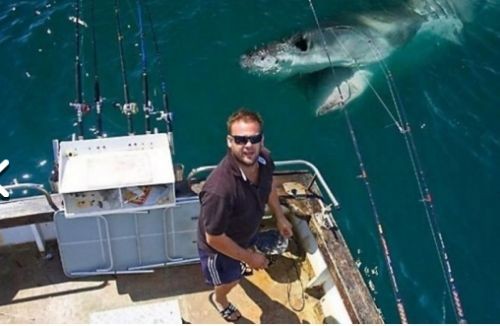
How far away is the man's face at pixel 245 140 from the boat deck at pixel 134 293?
2174 mm

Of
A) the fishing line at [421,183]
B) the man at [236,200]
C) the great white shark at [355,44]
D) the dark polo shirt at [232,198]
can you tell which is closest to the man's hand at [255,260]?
the man at [236,200]

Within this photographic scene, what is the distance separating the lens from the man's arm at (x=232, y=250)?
181 inches

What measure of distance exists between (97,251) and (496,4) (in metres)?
10.8

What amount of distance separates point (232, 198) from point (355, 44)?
8.16m

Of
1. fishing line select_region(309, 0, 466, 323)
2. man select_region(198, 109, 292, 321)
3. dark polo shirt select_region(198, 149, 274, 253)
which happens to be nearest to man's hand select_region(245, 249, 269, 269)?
man select_region(198, 109, 292, 321)

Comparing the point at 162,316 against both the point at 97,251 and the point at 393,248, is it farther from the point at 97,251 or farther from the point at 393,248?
the point at 393,248

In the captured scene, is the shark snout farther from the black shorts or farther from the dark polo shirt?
the dark polo shirt

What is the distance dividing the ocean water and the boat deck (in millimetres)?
2006

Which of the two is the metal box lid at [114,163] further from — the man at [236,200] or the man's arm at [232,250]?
the man's arm at [232,250]

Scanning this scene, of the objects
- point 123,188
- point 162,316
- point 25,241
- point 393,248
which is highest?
point 123,188

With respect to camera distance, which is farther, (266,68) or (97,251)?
(266,68)

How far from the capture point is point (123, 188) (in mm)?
5551

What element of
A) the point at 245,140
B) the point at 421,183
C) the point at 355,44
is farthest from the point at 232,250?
the point at 355,44

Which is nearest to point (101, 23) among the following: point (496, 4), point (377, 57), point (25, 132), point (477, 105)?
point (25, 132)
